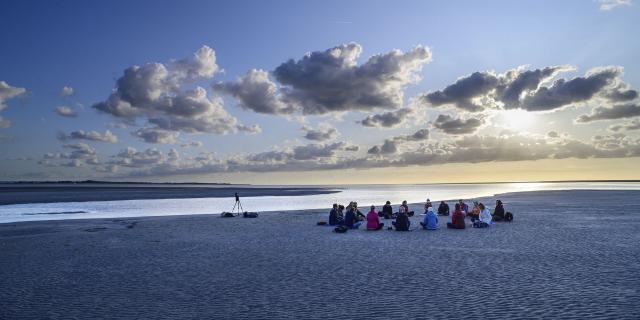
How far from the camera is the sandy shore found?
1059 centimetres

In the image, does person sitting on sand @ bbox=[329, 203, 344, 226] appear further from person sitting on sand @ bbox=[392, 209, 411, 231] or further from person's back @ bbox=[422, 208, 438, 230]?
person's back @ bbox=[422, 208, 438, 230]

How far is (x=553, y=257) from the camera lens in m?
17.3

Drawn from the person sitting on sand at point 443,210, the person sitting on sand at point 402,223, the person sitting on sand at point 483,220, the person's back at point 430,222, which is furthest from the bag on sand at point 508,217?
the person sitting on sand at point 402,223

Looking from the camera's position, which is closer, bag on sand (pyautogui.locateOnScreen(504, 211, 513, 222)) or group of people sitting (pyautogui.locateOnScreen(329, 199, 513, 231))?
group of people sitting (pyautogui.locateOnScreen(329, 199, 513, 231))

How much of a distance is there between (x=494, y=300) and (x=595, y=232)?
1804cm

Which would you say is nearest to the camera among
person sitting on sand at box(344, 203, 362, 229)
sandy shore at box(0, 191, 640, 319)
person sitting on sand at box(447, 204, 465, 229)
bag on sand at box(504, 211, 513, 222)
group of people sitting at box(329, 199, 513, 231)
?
sandy shore at box(0, 191, 640, 319)

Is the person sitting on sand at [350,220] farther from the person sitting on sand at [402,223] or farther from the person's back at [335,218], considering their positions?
the person sitting on sand at [402,223]

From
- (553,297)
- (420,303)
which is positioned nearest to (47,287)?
(420,303)

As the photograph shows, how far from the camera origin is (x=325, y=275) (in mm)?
14492

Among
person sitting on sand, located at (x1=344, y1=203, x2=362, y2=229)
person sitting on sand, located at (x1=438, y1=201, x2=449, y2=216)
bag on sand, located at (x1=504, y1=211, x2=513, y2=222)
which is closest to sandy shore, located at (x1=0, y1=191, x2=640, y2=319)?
person sitting on sand, located at (x1=344, y1=203, x2=362, y2=229)

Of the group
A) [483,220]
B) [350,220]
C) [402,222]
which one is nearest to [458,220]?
[483,220]

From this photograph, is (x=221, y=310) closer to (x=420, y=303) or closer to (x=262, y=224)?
(x=420, y=303)

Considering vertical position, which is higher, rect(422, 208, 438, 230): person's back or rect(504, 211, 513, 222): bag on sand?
rect(422, 208, 438, 230): person's back

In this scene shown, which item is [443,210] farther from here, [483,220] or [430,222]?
[430,222]
